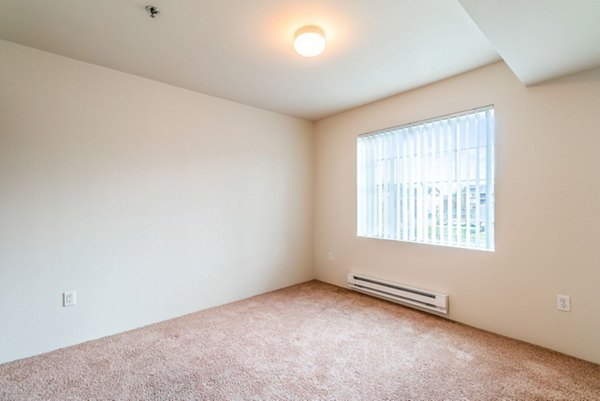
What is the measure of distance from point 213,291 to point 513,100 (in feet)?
11.7

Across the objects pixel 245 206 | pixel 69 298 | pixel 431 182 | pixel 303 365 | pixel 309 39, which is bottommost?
pixel 303 365

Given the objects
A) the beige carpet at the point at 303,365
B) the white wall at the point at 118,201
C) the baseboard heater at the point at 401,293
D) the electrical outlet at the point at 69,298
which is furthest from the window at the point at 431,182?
the electrical outlet at the point at 69,298

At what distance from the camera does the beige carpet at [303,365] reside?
176cm

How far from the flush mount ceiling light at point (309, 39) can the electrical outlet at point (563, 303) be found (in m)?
2.68

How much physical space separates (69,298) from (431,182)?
357cm

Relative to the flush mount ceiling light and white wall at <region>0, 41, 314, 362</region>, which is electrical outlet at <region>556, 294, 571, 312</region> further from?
white wall at <region>0, 41, 314, 362</region>

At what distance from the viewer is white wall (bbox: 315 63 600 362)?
2066mm

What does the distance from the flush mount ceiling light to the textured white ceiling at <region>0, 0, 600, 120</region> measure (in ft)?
0.20

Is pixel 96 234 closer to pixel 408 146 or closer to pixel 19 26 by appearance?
pixel 19 26

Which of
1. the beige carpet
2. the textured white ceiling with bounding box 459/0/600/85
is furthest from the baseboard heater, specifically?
the textured white ceiling with bounding box 459/0/600/85

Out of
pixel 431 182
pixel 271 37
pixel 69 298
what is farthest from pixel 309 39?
pixel 69 298

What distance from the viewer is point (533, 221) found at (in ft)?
7.57

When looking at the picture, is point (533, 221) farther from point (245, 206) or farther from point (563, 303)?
point (245, 206)

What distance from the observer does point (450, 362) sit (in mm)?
2068
